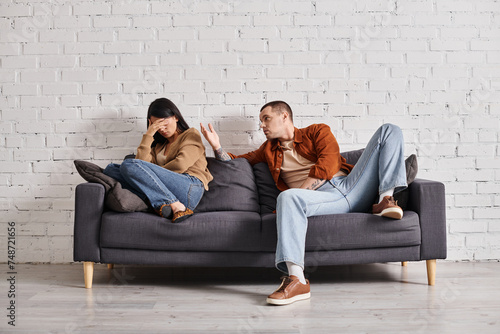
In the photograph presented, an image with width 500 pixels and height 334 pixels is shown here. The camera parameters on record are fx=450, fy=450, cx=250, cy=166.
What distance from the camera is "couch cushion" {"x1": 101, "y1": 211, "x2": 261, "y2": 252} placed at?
2414mm

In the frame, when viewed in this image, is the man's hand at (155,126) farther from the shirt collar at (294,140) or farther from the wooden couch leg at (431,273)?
the wooden couch leg at (431,273)

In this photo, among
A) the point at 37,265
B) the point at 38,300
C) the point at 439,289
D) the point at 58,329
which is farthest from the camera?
the point at 37,265

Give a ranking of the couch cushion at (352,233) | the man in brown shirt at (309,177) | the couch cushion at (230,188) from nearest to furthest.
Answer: the man in brown shirt at (309,177) < the couch cushion at (352,233) < the couch cushion at (230,188)

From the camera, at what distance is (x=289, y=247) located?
87.4 inches

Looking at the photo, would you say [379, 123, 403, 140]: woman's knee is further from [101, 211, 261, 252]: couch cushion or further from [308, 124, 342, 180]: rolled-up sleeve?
[101, 211, 261, 252]: couch cushion

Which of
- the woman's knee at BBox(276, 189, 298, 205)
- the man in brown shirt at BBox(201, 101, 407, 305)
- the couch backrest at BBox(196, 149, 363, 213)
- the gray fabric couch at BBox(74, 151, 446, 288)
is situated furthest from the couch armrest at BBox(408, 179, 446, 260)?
the woman's knee at BBox(276, 189, 298, 205)

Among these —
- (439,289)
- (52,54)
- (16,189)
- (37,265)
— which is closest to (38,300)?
(37,265)

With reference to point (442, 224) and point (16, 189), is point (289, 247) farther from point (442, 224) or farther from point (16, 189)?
point (16, 189)

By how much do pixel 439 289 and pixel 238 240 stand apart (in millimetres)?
1098

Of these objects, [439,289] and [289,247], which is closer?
[289,247]

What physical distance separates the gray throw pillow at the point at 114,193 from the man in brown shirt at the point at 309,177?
2.09ft

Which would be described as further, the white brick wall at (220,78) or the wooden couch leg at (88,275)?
the white brick wall at (220,78)

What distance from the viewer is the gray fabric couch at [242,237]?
2.39m

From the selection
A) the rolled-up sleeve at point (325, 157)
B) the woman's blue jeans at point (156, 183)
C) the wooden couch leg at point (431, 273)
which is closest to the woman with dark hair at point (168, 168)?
the woman's blue jeans at point (156, 183)
